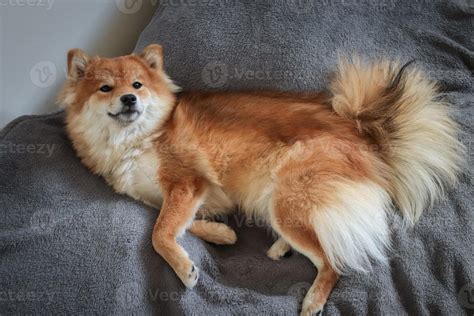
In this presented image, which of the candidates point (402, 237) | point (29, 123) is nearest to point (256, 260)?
point (402, 237)

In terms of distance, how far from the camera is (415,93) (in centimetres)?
159

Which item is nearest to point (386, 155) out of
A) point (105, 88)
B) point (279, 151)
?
point (279, 151)

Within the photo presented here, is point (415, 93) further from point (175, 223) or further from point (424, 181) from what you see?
point (175, 223)

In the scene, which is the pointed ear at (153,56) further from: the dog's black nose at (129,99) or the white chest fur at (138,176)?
the white chest fur at (138,176)

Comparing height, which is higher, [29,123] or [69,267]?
[29,123]

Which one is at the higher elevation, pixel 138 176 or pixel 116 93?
pixel 116 93

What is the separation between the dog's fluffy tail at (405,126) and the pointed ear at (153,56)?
2.21 feet

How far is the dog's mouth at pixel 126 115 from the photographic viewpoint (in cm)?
153

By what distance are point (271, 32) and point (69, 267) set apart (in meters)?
1.12

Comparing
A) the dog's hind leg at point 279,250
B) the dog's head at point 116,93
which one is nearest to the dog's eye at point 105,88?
the dog's head at point 116,93

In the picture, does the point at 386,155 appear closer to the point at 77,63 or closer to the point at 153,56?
the point at 153,56

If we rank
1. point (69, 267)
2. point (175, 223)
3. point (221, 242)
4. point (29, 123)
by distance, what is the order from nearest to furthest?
point (69, 267), point (175, 223), point (221, 242), point (29, 123)

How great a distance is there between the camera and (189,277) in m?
1.31

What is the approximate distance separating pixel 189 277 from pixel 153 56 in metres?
0.83
